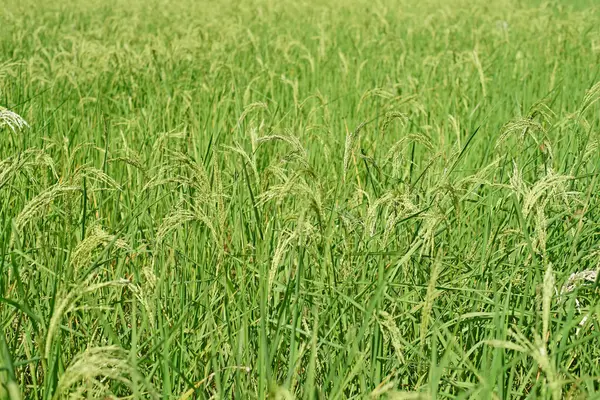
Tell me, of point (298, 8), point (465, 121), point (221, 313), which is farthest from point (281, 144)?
point (298, 8)

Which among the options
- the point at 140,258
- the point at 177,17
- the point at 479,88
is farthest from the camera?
the point at 177,17

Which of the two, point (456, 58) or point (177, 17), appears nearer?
point (456, 58)

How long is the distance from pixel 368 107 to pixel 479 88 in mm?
734

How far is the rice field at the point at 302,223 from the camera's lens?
135 cm

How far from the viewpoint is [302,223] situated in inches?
52.7

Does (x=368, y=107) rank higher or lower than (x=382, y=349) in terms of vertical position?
lower

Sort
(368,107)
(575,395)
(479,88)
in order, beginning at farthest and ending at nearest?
(479,88) → (368,107) → (575,395)

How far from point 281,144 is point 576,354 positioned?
1757 millimetres

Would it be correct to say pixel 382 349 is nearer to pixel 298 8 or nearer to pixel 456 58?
pixel 456 58

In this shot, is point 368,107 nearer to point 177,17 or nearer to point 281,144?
point 281,144

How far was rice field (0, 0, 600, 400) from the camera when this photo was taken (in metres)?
1.35

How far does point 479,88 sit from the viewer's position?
4.32 meters

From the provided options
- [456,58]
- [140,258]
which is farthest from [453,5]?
[140,258]

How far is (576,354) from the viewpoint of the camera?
1.60 meters
